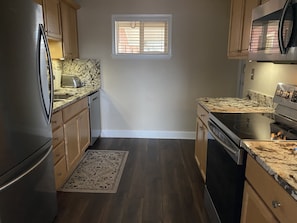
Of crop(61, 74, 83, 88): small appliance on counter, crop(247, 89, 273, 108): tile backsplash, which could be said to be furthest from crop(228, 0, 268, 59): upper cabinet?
crop(61, 74, 83, 88): small appliance on counter

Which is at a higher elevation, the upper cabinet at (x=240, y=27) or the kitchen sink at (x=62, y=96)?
the upper cabinet at (x=240, y=27)

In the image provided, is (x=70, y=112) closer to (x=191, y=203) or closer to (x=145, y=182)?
(x=145, y=182)

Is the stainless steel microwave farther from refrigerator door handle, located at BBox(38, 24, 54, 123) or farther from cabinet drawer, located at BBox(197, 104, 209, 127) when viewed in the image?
refrigerator door handle, located at BBox(38, 24, 54, 123)

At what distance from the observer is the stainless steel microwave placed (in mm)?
1429

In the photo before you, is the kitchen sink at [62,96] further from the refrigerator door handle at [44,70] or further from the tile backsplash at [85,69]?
the refrigerator door handle at [44,70]

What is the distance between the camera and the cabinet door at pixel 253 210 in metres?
1.12

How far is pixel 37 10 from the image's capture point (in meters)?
1.71

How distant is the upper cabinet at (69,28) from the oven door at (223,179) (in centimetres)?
245

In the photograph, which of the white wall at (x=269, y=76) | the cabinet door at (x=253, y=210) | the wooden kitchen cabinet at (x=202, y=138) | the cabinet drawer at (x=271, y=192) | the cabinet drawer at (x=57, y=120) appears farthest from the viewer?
the wooden kitchen cabinet at (x=202, y=138)

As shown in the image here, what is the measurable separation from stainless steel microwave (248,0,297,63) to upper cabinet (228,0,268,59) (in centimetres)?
39

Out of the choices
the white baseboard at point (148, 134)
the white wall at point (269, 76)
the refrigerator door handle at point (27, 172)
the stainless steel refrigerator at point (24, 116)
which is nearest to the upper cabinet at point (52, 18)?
the stainless steel refrigerator at point (24, 116)

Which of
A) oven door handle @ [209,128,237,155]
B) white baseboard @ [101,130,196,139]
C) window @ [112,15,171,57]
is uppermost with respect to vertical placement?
window @ [112,15,171,57]

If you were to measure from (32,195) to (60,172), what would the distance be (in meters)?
0.80

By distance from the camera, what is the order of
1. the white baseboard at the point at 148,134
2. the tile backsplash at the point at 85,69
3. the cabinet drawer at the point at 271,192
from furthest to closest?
the white baseboard at the point at 148,134 → the tile backsplash at the point at 85,69 → the cabinet drawer at the point at 271,192
